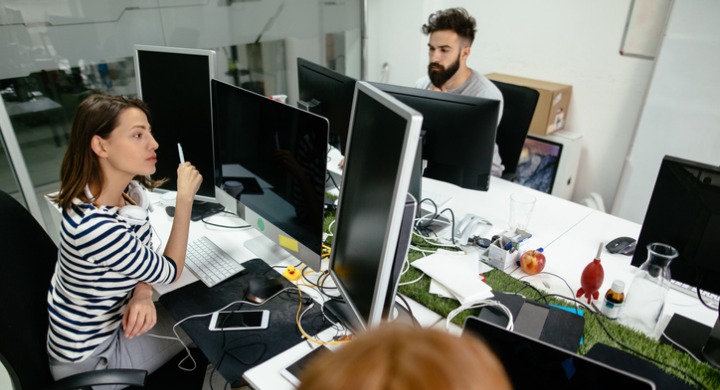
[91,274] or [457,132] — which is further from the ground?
[457,132]

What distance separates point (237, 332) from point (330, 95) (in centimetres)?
100

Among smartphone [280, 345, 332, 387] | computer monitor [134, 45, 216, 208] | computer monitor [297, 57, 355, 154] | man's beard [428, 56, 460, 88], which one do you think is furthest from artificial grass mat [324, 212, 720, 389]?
man's beard [428, 56, 460, 88]

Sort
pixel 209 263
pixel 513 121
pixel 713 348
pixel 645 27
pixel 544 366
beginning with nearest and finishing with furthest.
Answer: pixel 544 366 < pixel 713 348 < pixel 209 263 < pixel 513 121 < pixel 645 27

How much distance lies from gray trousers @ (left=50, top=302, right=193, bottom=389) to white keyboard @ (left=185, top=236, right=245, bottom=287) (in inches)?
6.9

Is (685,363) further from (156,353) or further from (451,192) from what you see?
(156,353)

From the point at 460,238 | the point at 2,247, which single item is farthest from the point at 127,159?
the point at 460,238

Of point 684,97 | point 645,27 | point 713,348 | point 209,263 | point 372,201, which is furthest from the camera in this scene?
point 645,27

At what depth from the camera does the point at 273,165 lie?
1.33 metres

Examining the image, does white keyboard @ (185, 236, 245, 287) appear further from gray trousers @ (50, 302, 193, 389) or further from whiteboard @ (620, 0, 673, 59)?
whiteboard @ (620, 0, 673, 59)

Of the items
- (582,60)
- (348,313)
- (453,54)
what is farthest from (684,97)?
(348,313)

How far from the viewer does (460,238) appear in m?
1.64

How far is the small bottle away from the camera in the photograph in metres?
1.22

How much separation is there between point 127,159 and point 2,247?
0.37 metres

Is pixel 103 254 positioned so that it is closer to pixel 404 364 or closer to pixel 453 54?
pixel 404 364
